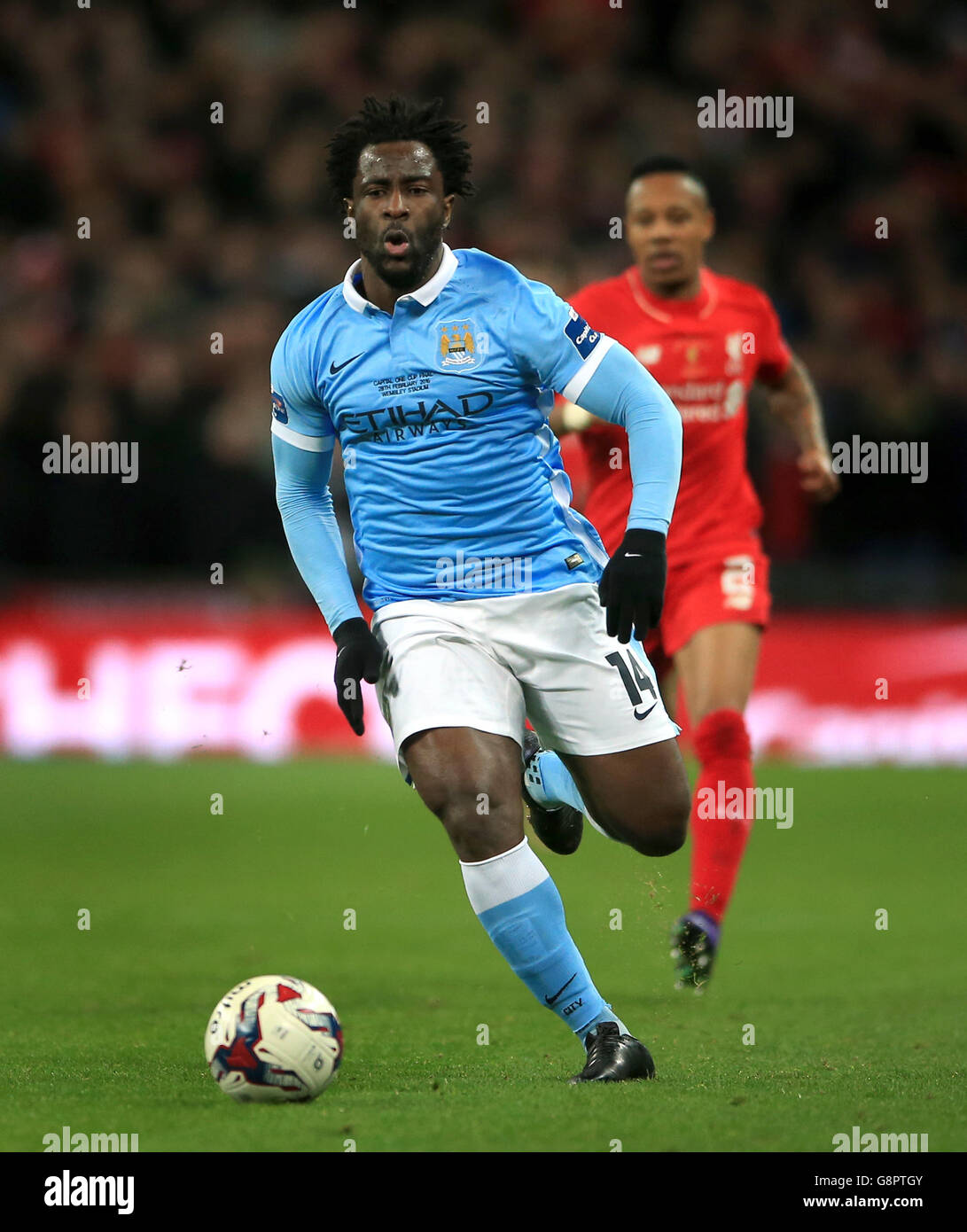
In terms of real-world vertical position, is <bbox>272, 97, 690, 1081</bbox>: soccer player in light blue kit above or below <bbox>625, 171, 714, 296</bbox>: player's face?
below

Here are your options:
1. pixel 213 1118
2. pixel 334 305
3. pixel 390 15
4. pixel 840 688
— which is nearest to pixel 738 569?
pixel 334 305

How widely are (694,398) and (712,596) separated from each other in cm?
76

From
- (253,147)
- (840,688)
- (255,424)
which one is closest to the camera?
(840,688)

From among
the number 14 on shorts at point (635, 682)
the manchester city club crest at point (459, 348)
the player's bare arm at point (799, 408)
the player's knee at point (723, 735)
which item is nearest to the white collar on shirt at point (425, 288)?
the manchester city club crest at point (459, 348)

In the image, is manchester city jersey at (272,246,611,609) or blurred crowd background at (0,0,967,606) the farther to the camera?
blurred crowd background at (0,0,967,606)

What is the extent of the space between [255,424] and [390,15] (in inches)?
196

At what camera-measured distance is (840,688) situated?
13.1 meters

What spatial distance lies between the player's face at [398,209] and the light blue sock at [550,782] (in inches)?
60.3

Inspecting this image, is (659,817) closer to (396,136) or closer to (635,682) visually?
(635,682)

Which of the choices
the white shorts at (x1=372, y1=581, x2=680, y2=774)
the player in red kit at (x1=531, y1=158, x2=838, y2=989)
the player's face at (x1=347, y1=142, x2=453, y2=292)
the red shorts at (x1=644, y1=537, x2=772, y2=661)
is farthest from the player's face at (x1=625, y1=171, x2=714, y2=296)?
the white shorts at (x1=372, y1=581, x2=680, y2=774)

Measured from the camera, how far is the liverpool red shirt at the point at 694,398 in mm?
7043

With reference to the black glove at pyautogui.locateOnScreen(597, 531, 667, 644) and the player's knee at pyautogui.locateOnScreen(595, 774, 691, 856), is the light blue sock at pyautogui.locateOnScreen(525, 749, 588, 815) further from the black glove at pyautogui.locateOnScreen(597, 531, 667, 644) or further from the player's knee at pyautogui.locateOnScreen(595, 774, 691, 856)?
the black glove at pyautogui.locateOnScreen(597, 531, 667, 644)

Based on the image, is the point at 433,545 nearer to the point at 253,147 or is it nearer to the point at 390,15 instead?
the point at 253,147

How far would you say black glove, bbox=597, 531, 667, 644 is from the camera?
15.6 feet
